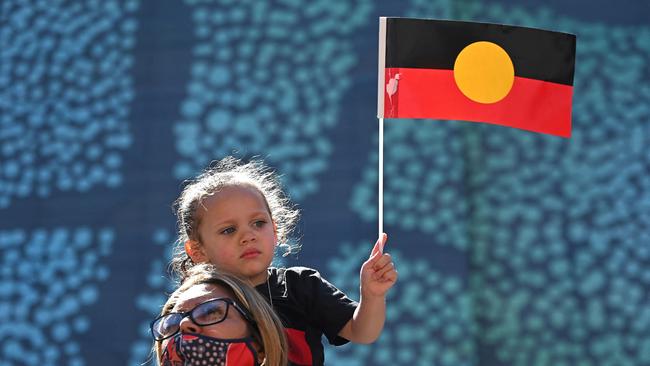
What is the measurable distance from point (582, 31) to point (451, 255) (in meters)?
1.00

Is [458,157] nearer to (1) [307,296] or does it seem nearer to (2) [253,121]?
(2) [253,121]

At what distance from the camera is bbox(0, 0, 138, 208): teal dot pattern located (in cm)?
382

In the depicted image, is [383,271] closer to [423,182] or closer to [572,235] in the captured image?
[423,182]

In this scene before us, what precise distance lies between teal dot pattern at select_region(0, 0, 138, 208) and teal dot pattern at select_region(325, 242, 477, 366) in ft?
3.41

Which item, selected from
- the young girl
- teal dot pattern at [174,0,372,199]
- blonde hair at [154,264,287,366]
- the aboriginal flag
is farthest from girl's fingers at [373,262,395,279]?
teal dot pattern at [174,0,372,199]

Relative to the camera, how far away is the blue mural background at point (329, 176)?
3582mm

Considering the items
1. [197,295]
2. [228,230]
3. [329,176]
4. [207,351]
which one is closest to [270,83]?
[329,176]

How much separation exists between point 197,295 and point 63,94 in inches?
93.2

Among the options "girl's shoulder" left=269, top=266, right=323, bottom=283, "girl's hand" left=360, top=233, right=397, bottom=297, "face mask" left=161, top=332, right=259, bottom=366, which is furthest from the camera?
"girl's shoulder" left=269, top=266, right=323, bottom=283

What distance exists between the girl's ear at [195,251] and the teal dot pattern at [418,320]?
1588mm

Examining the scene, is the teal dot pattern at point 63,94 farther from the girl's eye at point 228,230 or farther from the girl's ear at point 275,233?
the girl's eye at point 228,230

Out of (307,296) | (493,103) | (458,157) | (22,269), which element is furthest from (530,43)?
(22,269)

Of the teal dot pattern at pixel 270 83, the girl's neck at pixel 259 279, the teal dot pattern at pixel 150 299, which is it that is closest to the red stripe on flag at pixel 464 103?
the girl's neck at pixel 259 279

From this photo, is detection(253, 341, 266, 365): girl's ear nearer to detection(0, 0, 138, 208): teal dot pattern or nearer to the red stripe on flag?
the red stripe on flag
